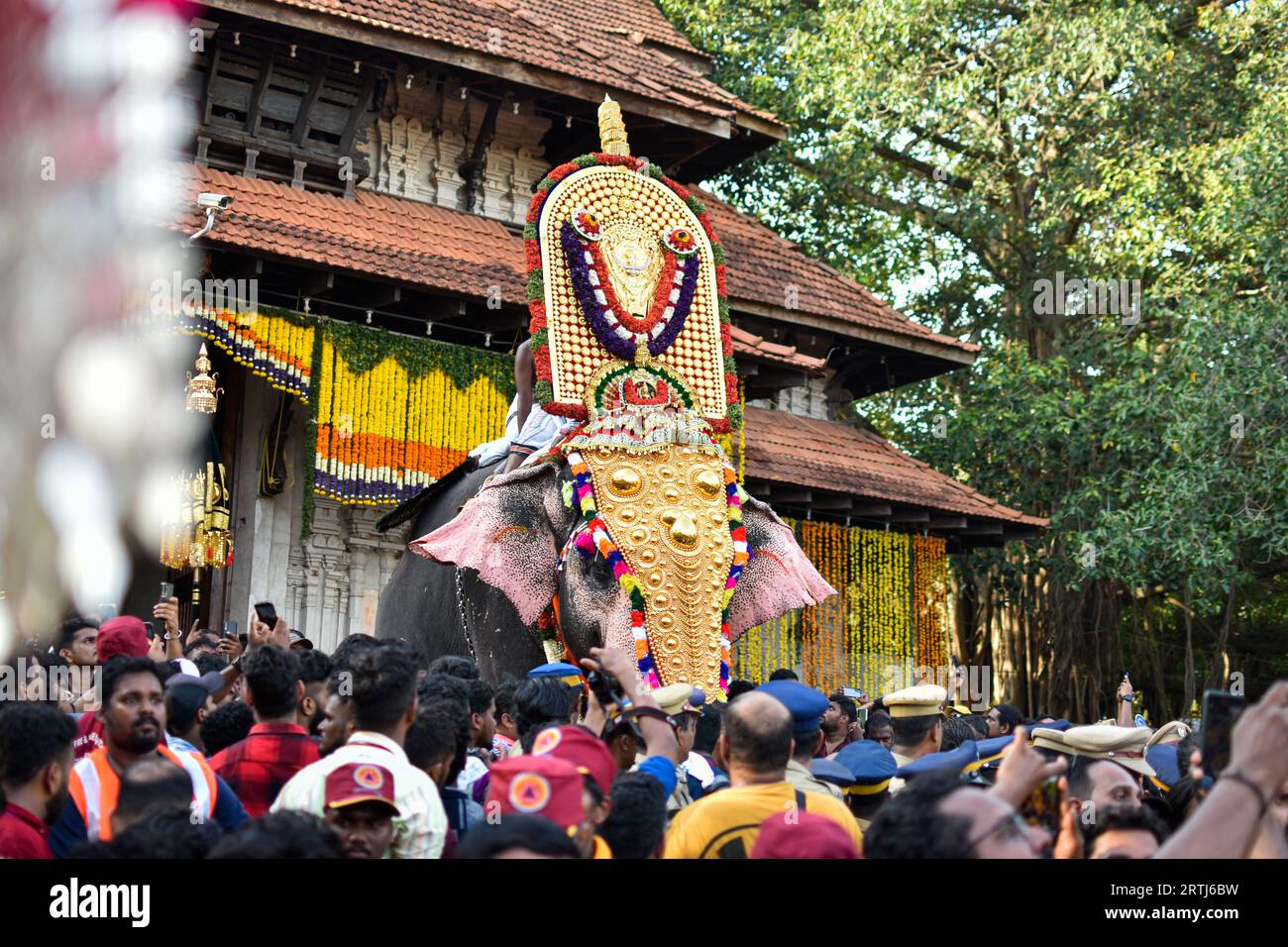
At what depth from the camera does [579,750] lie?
3.73 meters

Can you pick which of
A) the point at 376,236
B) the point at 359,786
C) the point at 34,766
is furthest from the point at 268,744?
the point at 376,236

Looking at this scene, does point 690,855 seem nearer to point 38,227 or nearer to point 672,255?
point 672,255

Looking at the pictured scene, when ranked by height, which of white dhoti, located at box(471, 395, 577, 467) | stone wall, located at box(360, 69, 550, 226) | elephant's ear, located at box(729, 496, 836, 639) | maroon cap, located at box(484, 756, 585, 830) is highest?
stone wall, located at box(360, 69, 550, 226)

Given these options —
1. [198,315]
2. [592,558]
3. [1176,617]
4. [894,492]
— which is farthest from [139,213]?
[1176,617]

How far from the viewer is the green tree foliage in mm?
15789

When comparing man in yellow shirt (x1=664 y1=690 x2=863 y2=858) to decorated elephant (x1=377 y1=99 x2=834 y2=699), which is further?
decorated elephant (x1=377 y1=99 x2=834 y2=699)

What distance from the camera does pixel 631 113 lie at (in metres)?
14.1

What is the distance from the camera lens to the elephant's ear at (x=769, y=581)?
8414 millimetres

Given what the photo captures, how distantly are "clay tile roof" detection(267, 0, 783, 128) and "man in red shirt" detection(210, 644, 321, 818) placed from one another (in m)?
8.45

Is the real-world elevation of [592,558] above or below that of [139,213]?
below

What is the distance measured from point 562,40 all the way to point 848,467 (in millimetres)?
4888

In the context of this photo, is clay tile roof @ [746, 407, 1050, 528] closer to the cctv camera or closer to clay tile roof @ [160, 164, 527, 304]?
clay tile roof @ [160, 164, 527, 304]

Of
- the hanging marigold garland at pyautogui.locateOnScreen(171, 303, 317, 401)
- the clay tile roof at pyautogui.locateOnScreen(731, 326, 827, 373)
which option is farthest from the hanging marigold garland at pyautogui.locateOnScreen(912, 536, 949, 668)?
the hanging marigold garland at pyautogui.locateOnScreen(171, 303, 317, 401)

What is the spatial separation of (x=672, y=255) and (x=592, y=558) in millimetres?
2010
